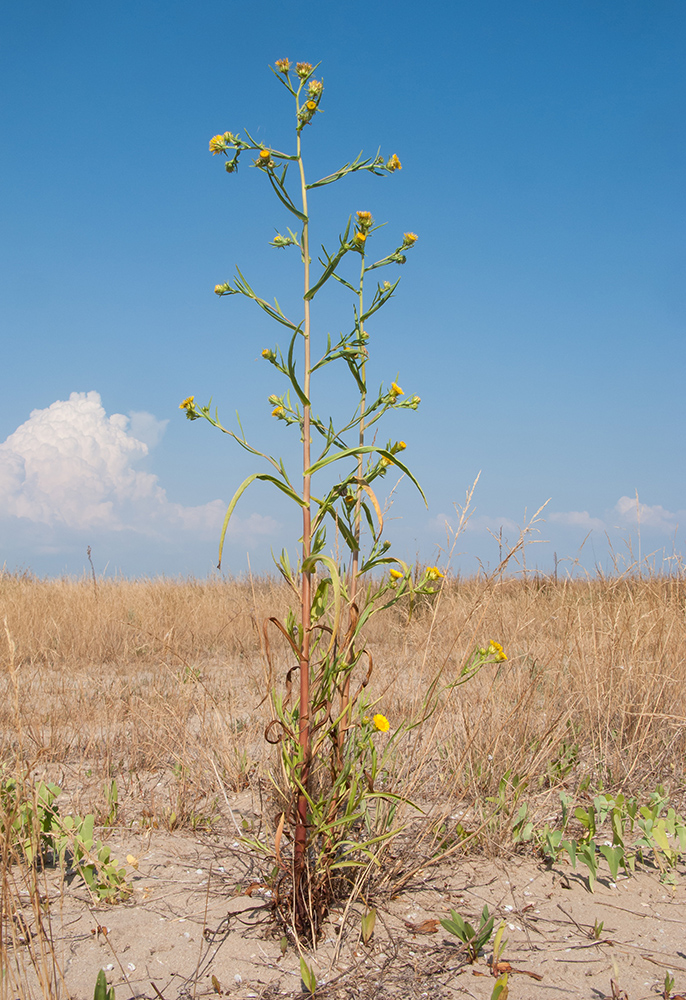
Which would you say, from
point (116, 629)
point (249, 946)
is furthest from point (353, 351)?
point (116, 629)

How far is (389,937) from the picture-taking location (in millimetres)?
1964

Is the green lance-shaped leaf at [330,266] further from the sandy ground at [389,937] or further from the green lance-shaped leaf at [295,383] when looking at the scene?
the sandy ground at [389,937]

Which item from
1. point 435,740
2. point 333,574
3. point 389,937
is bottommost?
point 389,937

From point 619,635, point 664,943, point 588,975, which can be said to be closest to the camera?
point 588,975

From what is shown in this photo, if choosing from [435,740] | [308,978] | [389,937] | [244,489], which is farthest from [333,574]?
[435,740]

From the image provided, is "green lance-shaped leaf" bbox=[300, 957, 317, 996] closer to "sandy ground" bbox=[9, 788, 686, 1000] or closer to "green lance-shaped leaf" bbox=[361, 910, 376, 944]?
"sandy ground" bbox=[9, 788, 686, 1000]

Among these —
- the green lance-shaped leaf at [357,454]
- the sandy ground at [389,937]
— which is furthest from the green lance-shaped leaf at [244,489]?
the sandy ground at [389,937]

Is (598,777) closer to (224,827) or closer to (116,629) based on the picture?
(224,827)

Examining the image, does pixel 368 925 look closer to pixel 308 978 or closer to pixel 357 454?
pixel 308 978

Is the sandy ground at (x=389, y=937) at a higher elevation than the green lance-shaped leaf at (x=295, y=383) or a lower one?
lower

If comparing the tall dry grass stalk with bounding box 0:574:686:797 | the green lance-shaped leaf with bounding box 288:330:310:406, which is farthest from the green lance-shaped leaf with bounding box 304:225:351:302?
the tall dry grass stalk with bounding box 0:574:686:797

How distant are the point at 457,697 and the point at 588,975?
1.47 meters

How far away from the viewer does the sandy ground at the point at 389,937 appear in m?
1.79

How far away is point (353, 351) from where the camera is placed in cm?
191
